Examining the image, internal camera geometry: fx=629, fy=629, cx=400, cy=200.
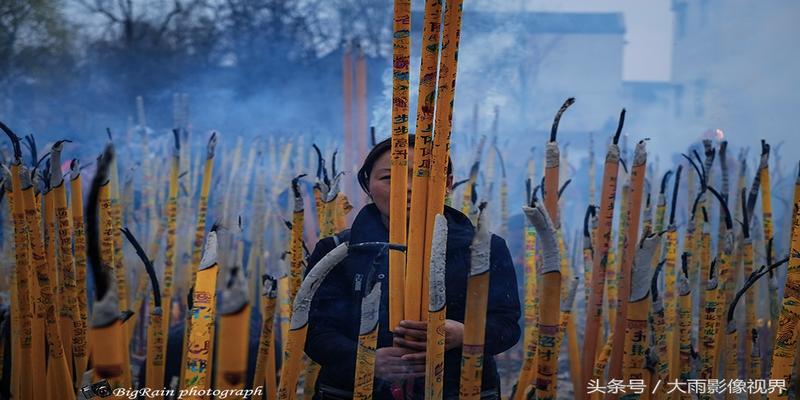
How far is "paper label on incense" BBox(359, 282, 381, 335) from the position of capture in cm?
80

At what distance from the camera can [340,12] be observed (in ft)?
17.7

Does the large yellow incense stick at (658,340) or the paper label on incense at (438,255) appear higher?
the paper label on incense at (438,255)

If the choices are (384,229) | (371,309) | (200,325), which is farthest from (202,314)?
(384,229)

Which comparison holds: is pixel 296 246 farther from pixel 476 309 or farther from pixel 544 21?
pixel 544 21

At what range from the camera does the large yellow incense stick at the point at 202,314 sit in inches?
27.1

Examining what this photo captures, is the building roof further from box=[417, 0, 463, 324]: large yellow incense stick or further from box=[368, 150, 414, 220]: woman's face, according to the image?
box=[417, 0, 463, 324]: large yellow incense stick

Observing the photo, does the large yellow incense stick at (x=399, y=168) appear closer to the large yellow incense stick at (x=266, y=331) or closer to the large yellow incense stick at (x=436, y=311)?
the large yellow incense stick at (x=436, y=311)

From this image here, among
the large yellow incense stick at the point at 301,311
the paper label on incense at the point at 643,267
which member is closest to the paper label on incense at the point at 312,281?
the large yellow incense stick at the point at 301,311

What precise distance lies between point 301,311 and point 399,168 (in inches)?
9.2

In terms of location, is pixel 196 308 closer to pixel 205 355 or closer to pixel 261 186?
pixel 205 355

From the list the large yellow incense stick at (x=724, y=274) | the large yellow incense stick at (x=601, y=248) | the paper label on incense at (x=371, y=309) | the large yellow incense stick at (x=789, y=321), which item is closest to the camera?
the paper label on incense at (x=371, y=309)

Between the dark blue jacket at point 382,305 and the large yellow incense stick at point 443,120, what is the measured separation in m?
0.19

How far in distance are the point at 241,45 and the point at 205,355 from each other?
17.3 feet

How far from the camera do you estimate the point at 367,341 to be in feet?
2.73
